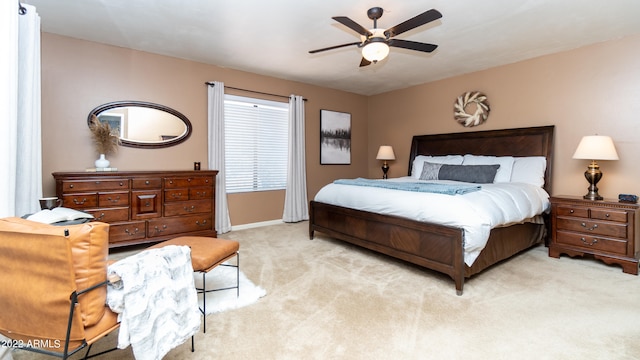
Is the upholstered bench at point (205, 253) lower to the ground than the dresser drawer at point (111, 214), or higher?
lower

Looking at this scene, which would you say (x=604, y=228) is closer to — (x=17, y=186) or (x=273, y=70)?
(x=273, y=70)

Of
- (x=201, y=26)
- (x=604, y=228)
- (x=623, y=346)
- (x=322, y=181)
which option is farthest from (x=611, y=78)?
(x=201, y=26)

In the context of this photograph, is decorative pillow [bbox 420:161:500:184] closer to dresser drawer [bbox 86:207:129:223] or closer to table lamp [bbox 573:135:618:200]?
table lamp [bbox 573:135:618:200]

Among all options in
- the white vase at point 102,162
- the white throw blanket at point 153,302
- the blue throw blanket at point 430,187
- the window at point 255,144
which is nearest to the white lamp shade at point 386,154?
the window at point 255,144

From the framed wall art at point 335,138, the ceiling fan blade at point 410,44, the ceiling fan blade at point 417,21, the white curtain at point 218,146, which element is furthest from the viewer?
the framed wall art at point 335,138

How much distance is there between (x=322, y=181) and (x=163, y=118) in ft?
9.88

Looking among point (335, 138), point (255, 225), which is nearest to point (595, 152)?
point (335, 138)

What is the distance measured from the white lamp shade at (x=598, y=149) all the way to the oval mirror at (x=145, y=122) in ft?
16.6

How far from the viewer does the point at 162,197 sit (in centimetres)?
370

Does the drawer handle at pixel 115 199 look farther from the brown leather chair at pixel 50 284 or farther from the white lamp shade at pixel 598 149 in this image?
the white lamp shade at pixel 598 149

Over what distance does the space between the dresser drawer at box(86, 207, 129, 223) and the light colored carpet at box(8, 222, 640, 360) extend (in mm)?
1619

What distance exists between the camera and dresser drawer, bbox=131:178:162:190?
11.5 ft

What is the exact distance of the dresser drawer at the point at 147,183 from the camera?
350cm

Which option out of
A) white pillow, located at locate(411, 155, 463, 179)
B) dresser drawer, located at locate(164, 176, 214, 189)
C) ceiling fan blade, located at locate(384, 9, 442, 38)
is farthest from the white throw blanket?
white pillow, located at locate(411, 155, 463, 179)
